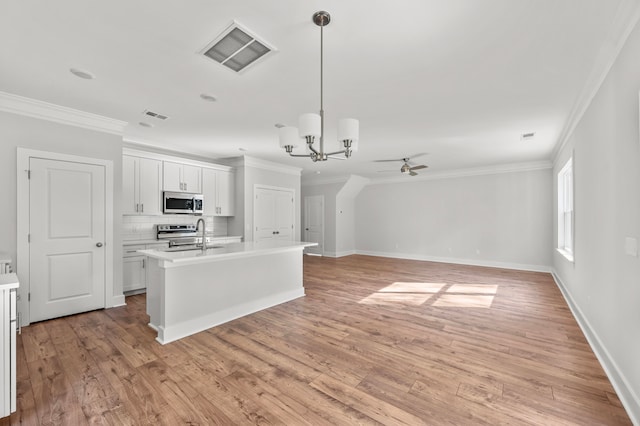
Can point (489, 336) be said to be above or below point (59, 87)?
below

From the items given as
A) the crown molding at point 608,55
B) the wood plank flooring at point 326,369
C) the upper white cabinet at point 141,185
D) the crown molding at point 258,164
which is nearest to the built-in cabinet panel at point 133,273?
the wood plank flooring at point 326,369

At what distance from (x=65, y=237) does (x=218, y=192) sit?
2851mm

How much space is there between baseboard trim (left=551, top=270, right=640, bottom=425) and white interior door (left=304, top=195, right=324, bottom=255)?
667 cm

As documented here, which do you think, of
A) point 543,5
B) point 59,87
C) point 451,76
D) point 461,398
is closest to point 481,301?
point 461,398

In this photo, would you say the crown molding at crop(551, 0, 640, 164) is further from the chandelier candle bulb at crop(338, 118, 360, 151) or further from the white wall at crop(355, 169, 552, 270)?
the white wall at crop(355, 169, 552, 270)

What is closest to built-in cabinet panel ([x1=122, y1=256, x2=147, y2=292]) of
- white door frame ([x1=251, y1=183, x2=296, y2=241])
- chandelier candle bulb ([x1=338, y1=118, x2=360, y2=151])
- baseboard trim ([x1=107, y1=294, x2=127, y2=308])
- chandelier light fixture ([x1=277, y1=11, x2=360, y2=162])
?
baseboard trim ([x1=107, y1=294, x2=127, y2=308])

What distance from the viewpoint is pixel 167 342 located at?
2910 mm

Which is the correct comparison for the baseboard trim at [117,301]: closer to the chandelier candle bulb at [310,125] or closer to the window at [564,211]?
the chandelier candle bulb at [310,125]

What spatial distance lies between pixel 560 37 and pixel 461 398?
107 inches

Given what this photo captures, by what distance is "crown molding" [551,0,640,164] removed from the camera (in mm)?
1816

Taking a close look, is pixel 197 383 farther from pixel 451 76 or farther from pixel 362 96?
pixel 451 76

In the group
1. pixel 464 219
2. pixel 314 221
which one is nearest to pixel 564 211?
pixel 464 219

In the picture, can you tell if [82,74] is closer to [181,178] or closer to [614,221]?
[181,178]

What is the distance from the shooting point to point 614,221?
2256 mm
